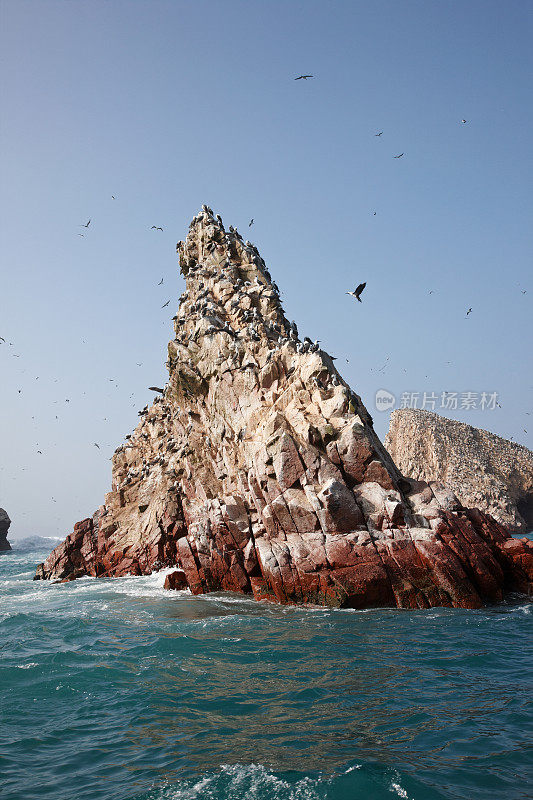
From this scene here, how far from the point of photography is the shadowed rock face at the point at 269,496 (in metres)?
20.3

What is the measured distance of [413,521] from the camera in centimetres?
2214

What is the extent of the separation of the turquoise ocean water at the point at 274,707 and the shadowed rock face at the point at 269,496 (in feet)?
6.66

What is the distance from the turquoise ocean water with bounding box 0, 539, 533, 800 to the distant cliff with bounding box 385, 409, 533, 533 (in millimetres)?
57718

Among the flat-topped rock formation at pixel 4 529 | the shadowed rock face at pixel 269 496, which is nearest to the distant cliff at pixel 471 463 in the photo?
the shadowed rock face at pixel 269 496

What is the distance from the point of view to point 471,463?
78.3 metres

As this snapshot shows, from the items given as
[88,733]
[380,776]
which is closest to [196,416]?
[88,733]

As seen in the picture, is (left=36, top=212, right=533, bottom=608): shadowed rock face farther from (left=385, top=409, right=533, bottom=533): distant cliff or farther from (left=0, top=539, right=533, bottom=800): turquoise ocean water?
(left=385, top=409, right=533, bottom=533): distant cliff

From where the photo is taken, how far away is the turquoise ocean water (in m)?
7.90

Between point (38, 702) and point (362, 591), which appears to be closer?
point (38, 702)

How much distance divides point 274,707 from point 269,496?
14.4m

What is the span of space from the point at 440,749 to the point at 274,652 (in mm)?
6802

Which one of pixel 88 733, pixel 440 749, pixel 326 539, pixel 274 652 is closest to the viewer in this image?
pixel 440 749

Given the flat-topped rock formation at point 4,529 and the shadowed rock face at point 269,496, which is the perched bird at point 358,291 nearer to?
the shadowed rock face at point 269,496

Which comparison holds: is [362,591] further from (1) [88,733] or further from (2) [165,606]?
(1) [88,733]
